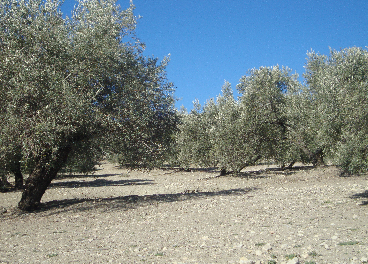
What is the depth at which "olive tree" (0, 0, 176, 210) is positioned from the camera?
1068 centimetres

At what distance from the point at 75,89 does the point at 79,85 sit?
0.51 metres

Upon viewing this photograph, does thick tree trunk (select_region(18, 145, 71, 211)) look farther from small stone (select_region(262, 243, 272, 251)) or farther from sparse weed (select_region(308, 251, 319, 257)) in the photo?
sparse weed (select_region(308, 251, 319, 257))

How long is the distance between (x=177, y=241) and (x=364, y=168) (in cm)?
637

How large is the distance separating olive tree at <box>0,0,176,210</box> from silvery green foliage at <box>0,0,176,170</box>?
1.4 inches

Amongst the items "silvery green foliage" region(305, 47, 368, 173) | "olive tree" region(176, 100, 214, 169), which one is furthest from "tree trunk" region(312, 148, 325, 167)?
"silvery green foliage" region(305, 47, 368, 173)

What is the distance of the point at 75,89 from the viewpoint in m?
11.5

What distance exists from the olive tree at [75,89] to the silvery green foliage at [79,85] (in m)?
0.03

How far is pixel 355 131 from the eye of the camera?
1157 centimetres

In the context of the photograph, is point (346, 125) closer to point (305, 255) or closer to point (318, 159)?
point (305, 255)

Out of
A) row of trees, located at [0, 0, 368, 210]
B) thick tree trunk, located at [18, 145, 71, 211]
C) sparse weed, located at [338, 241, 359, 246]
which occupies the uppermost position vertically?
row of trees, located at [0, 0, 368, 210]

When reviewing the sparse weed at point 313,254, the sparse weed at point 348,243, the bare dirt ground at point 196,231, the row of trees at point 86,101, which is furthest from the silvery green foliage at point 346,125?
the sparse weed at point 313,254

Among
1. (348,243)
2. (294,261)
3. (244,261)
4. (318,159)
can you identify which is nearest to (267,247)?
(244,261)

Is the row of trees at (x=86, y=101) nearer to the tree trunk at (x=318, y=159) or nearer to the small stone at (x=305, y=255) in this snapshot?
the small stone at (x=305, y=255)

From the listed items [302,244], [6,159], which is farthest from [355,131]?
[6,159]
